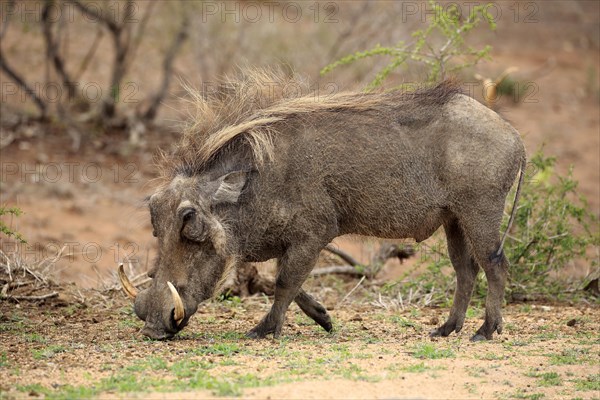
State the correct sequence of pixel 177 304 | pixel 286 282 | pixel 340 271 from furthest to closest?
pixel 340 271
pixel 286 282
pixel 177 304

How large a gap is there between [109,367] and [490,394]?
1.99m

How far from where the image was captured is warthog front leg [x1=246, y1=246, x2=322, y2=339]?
6.12 m

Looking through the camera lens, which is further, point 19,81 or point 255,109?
point 19,81

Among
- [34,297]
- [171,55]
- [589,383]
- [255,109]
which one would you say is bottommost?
[34,297]

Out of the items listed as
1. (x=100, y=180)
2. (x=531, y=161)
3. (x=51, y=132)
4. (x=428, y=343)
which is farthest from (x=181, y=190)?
(x=51, y=132)

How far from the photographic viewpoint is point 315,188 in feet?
20.1

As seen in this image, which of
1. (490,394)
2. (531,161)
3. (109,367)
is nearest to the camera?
(490,394)

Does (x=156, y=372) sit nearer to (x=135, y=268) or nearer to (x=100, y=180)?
(x=135, y=268)

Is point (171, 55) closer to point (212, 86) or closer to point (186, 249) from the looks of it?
point (212, 86)

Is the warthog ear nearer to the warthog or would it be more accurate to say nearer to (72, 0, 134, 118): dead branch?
the warthog

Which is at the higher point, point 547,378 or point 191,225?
point 191,225

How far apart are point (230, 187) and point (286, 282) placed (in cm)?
71

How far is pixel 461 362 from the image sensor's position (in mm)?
5355

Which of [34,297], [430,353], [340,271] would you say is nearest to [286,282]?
[430,353]
